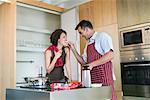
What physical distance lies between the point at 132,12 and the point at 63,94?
150 centimetres

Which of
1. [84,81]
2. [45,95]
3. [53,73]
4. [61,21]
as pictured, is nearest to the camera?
[45,95]

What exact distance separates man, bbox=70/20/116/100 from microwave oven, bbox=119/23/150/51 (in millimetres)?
658

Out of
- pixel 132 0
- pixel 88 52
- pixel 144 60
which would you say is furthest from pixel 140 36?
pixel 88 52

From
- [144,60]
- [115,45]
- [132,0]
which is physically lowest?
[144,60]

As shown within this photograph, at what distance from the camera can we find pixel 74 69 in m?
2.77

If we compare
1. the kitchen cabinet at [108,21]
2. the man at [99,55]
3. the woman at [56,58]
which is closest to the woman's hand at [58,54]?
the woman at [56,58]

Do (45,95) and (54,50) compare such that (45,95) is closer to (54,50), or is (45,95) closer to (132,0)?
(54,50)

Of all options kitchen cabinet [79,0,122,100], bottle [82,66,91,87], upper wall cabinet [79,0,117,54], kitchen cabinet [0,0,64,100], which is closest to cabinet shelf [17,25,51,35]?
kitchen cabinet [0,0,64,100]

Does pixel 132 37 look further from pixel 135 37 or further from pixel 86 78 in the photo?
pixel 86 78

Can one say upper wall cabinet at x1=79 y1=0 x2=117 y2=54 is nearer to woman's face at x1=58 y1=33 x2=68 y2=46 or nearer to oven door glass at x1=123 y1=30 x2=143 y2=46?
oven door glass at x1=123 y1=30 x2=143 y2=46

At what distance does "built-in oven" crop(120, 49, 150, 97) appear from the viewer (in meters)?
2.01

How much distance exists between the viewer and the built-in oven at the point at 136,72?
6.61ft

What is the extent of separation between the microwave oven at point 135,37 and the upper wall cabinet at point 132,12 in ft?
0.19

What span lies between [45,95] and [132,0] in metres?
1.65
